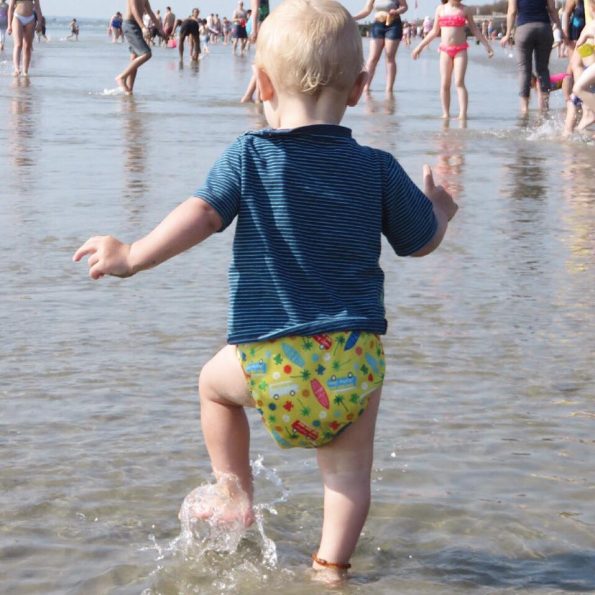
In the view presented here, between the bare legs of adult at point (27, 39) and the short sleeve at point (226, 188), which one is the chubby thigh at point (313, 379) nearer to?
the short sleeve at point (226, 188)

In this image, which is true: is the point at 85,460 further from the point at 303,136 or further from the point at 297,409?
the point at 303,136

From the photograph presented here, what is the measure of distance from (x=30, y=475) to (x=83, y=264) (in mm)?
2771

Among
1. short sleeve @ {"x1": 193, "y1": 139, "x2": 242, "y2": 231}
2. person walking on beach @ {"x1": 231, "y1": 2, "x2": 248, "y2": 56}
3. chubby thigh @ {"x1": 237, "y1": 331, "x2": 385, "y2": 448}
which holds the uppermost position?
short sleeve @ {"x1": 193, "y1": 139, "x2": 242, "y2": 231}

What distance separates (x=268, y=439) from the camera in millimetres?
3801

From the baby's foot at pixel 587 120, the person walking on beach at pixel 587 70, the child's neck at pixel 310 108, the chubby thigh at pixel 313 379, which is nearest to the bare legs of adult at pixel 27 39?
the baby's foot at pixel 587 120

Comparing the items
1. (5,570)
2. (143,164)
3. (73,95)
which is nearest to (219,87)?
(73,95)

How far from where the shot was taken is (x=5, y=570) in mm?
2912

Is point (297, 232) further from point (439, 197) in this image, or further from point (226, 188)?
point (439, 197)

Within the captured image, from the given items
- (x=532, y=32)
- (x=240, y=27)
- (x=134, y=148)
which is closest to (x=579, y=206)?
(x=134, y=148)

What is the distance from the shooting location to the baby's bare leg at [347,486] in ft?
9.53

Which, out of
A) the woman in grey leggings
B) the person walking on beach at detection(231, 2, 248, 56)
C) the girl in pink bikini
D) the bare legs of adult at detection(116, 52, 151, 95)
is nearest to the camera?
the girl in pink bikini

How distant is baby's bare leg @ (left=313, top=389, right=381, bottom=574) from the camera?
2904 millimetres

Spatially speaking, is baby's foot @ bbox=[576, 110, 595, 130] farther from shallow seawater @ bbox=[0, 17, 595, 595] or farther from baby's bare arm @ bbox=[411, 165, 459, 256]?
baby's bare arm @ bbox=[411, 165, 459, 256]

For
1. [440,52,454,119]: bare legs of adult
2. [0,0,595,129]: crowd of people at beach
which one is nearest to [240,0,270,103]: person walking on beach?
[0,0,595,129]: crowd of people at beach
